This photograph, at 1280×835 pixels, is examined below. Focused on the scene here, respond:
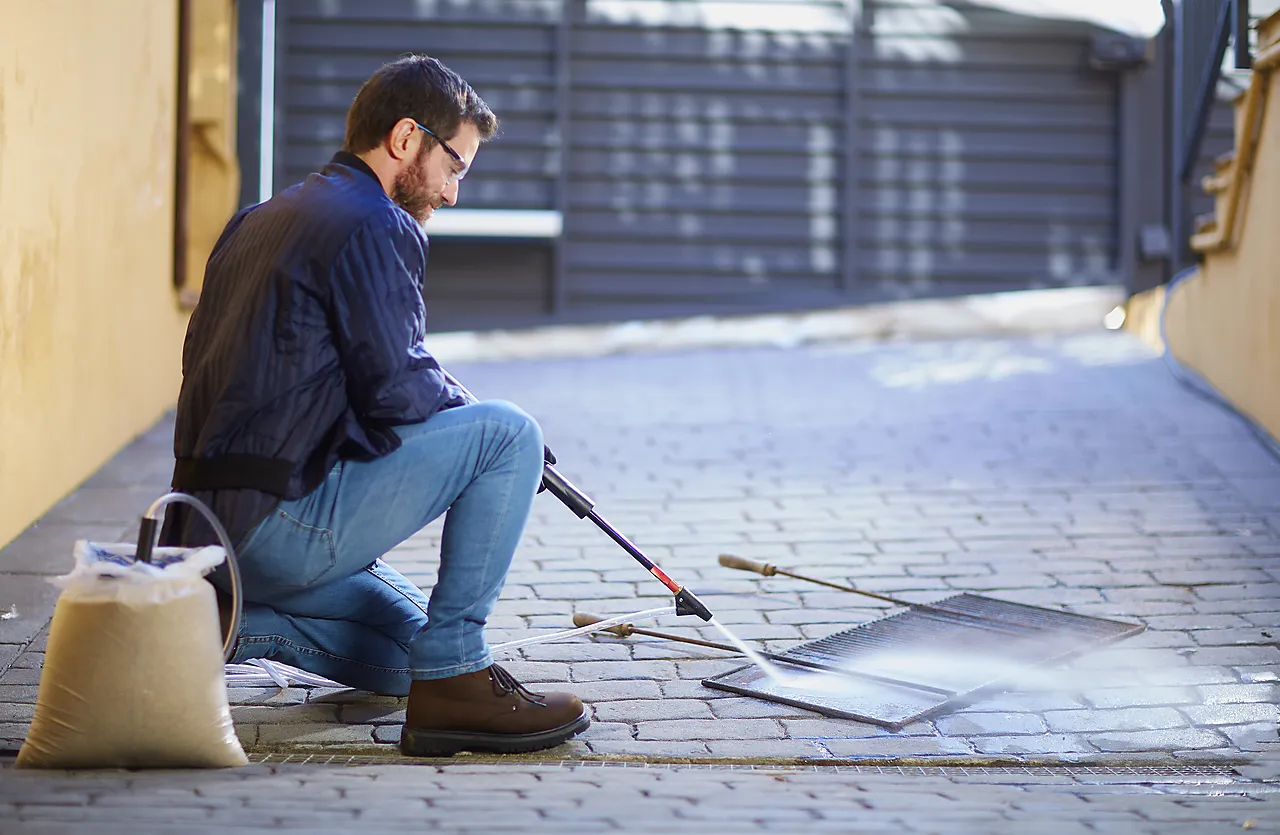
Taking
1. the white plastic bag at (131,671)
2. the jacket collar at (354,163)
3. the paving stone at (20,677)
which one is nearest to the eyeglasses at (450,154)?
the jacket collar at (354,163)

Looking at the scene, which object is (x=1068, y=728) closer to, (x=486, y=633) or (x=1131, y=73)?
(x=486, y=633)

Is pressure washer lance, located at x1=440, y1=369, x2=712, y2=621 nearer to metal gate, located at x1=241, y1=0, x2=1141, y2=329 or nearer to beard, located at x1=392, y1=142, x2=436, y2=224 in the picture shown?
beard, located at x1=392, y1=142, x2=436, y2=224

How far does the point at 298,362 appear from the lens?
2.90 meters

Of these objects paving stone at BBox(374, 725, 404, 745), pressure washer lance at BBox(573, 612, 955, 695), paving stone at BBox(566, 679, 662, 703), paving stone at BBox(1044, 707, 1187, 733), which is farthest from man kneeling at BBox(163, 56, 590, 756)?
paving stone at BBox(1044, 707, 1187, 733)

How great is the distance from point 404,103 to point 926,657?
199 cm

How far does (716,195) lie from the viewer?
34.7 feet

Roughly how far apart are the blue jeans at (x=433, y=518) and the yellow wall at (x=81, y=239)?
2.15 metres

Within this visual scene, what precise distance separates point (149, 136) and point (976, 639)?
4.63 meters

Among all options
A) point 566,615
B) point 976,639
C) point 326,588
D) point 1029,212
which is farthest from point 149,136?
point 1029,212

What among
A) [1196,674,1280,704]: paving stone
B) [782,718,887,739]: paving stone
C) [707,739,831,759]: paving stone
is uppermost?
[1196,674,1280,704]: paving stone

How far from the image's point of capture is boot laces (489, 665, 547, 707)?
3092 mm

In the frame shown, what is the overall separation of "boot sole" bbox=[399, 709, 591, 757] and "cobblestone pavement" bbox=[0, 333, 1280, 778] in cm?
8

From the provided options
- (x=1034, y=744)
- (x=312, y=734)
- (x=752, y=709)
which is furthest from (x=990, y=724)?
(x=312, y=734)

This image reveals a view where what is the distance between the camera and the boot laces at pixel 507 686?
309cm
